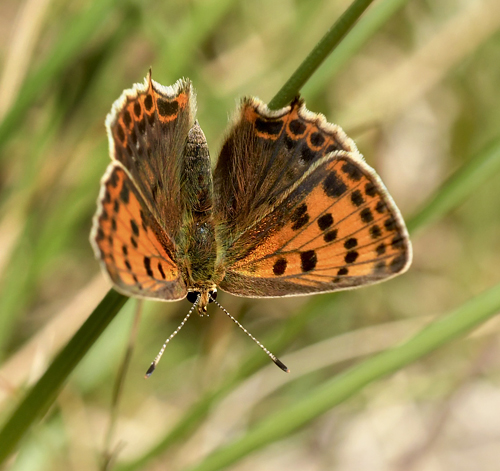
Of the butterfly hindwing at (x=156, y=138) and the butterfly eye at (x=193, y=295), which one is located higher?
the butterfly hindwing at (x=156, y=138)

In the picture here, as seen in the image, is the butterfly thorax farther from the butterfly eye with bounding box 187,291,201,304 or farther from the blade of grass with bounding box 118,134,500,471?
the blade of grass with bounding box 118,134,500,471

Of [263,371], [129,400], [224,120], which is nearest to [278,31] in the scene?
[224,120]

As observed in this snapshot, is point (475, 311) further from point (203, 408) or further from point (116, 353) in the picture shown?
point (116, 353)

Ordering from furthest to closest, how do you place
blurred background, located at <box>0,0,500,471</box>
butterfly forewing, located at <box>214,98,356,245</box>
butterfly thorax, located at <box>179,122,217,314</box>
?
blurred background, located at <box>0,0,500,471</box>
butterfly thorax, located at <box>179,122,217,314</box>
butterfly forewing, located at <box>214,98,356,245</box>

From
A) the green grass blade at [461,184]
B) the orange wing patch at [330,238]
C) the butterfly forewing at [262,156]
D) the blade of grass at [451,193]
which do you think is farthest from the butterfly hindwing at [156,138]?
the green grass blade at [461,184]

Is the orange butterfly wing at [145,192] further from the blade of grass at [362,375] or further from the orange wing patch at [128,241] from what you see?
the blade of grass at [362,375]


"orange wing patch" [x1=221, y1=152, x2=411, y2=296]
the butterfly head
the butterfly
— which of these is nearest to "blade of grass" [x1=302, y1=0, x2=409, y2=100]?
the butterfly

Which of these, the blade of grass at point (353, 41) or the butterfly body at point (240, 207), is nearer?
the butterfly body at point (240, 207)
